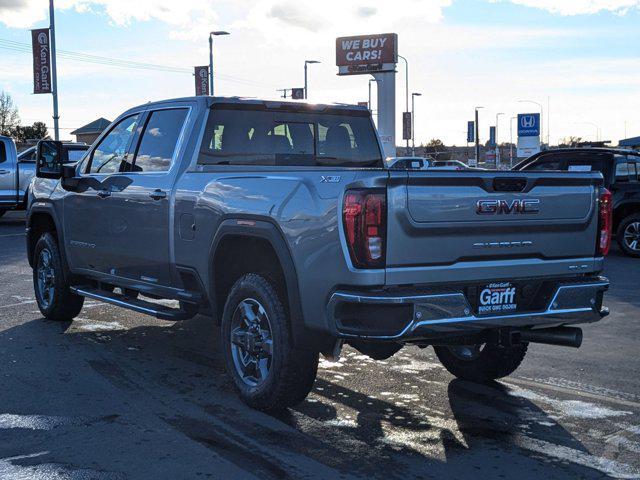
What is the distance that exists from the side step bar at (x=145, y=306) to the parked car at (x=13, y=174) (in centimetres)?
1469

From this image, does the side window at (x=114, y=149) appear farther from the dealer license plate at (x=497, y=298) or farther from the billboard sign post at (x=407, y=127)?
the billboard sign post at (x=407, y=127)

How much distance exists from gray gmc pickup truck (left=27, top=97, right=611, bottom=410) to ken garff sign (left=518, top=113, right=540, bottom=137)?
2241cm

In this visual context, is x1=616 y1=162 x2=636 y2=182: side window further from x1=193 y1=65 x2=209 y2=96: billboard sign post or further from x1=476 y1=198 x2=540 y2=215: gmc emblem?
x1=193 y1=65 x2=209 y2=96: billboard sign post

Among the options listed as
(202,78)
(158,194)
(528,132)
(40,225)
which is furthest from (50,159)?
(202,78)

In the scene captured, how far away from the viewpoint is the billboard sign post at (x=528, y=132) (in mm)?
28359

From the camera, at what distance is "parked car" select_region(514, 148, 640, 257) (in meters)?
14.5

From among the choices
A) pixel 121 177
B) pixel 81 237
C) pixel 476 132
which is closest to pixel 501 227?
pixel 121 177

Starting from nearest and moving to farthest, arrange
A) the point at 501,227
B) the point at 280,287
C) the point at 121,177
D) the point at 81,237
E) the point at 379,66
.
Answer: the point at 501,227 < the point at 280,287 < the point at 121,177 < the point at 81,237 < the point at 379,66

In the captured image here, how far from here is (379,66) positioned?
39.6 metres

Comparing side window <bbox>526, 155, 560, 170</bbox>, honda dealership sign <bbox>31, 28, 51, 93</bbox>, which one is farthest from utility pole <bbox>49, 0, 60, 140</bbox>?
side window <bbox>526, 155, 560, 170</bbox>

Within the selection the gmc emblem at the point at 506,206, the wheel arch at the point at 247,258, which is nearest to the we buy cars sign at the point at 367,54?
the wheel arch at the point at 247,258

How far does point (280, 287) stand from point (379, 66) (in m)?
35.5

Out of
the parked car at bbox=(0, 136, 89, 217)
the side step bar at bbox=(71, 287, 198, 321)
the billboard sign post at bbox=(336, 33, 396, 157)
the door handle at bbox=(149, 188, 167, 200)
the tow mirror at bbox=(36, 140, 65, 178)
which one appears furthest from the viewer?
the billboard sign post at bbox=(336, 33, 396, 157)

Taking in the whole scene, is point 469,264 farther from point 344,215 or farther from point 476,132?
point 476,132
